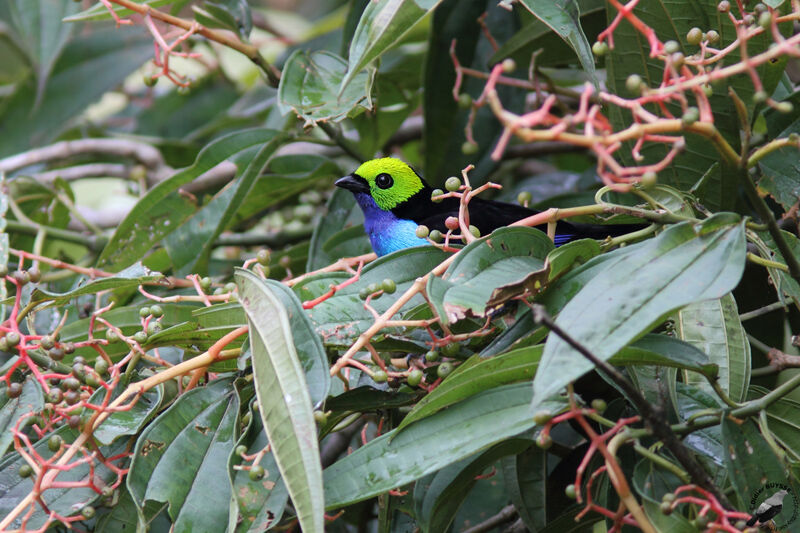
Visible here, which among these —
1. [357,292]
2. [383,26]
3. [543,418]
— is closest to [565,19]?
[383,26]

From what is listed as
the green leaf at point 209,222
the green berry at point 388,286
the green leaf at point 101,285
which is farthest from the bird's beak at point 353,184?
the green berry at point 388,286

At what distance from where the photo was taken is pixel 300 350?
4.16ft

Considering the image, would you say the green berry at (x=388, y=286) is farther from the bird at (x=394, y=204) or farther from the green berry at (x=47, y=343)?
the bird at (x=394, y=204)

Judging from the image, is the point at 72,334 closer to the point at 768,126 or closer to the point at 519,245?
the point at 519,245

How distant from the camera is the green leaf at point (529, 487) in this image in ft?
5.29

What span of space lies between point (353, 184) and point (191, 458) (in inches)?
50.7

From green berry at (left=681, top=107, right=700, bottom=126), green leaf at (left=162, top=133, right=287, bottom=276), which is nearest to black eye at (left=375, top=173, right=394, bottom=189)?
green leaf at (left=162, top=133, right=287, bottom=276)

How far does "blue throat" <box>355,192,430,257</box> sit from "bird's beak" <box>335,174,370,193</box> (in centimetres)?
4

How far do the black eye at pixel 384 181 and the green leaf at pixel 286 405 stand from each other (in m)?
1.32

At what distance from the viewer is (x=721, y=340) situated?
143 cm

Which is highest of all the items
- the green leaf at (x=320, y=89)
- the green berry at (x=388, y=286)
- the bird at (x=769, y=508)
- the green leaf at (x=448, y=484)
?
the green leaf at (x=320, y=89)

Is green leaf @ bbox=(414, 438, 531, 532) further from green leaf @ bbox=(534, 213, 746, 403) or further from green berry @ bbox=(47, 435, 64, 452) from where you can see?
green berry @ bbox=(47, 435, 64, 452)

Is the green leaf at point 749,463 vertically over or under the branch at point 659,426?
under

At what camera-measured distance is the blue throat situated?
2.44 meters
